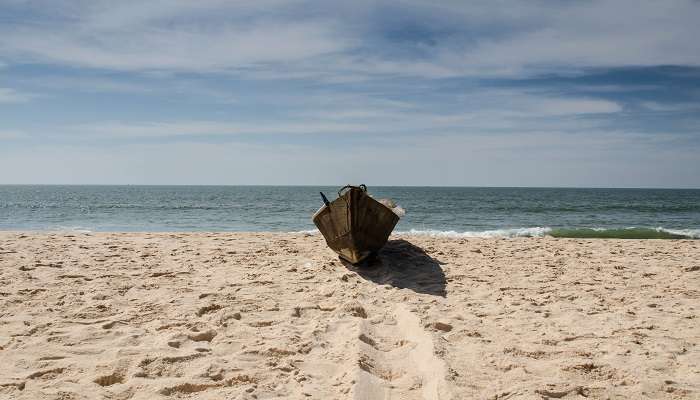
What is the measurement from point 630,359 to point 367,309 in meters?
2.69

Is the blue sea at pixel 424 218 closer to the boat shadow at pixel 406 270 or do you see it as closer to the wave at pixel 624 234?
the wave at pixel 624 234

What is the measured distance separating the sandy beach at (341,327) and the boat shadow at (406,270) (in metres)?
0.05

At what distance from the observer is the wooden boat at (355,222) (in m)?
7.51

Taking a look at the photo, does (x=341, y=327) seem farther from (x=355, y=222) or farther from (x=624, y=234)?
(x=624, y=234)

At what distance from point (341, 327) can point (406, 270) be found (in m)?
3.31

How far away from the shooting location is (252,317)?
16.3 feet

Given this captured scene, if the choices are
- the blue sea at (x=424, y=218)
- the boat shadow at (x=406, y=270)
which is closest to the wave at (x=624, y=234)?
the blue sea at (x=424, y=218)

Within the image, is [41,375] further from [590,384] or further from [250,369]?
[590,384]

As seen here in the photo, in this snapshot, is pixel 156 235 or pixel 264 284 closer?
pixel 264 284

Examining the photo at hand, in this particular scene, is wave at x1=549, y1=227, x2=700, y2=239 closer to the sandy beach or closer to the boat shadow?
the sandy beach

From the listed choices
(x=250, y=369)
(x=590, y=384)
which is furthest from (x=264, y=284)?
(x=590, y=384)

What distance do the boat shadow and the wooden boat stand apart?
27 centimetres

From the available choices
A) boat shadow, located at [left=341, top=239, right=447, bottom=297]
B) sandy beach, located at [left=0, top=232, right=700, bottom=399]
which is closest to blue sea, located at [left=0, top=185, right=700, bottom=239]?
boat shadow, located at [left=341, top=239, right=447, bottom=297]

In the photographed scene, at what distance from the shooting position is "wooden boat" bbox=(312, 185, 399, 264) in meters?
7.51
